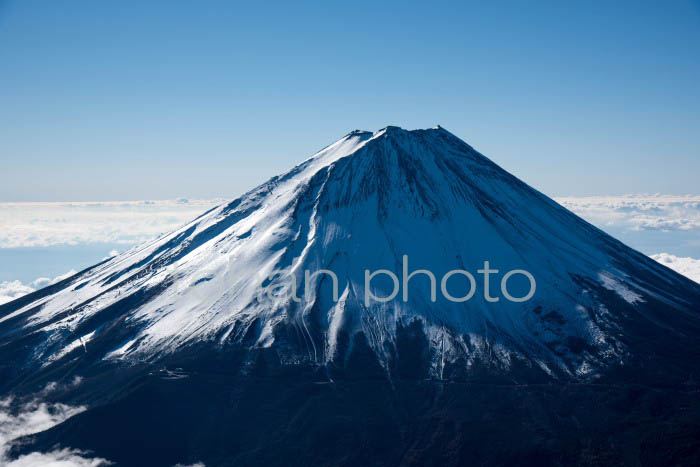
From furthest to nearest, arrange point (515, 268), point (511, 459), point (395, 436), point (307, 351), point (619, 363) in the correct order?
point (515, 268), point (307, 351), point (619, 363), point (395, 436), point (511, 459)

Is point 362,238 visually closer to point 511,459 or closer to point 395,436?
point 395,436

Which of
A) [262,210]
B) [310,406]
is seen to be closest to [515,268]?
[310,406]

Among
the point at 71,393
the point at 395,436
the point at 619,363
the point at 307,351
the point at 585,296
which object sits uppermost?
the point at 585,296

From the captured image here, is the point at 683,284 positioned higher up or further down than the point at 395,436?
higher up

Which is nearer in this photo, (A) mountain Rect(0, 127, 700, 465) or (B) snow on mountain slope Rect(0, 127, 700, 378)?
(A) mountain Rect(0, 127, 700, 465)
